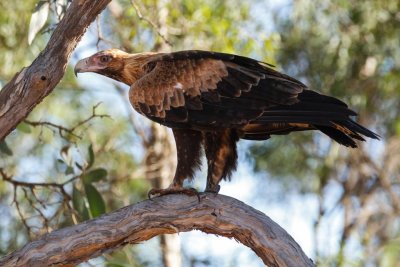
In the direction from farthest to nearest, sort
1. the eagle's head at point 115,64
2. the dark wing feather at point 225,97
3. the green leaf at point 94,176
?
the green leaf at point 94,176 → the eagle's head at point 115,64 → the dark wing feather at point 225,97

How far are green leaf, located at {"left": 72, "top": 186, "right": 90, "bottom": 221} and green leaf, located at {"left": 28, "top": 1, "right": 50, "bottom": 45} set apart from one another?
4.94 feet

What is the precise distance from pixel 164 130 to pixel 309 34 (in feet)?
10.4

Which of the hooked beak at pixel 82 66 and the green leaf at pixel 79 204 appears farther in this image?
the green leaf at pixel 79 204

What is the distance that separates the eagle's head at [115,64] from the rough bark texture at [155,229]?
1302 millimetres

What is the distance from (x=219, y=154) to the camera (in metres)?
6.36

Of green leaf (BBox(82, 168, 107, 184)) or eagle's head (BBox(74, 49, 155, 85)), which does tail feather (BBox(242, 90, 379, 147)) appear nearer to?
eagle's head (BBox(74, 49, 155, 85))

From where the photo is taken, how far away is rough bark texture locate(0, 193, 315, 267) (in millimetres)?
5348

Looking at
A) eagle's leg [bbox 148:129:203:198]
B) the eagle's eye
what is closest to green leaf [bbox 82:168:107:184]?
the eagle's eye

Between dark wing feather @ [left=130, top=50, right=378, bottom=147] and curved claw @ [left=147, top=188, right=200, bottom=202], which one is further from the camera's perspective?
dark wing feather @ [left=130, top=50, right=378, bottom=147]

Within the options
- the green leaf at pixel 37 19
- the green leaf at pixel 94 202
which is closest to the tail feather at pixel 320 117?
the green leaf at pixel 37 19

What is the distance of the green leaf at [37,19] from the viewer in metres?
6.75

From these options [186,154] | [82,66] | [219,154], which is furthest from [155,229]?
[82,66]

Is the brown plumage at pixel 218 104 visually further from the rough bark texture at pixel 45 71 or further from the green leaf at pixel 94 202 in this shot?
the green leaf at pixel 94 202

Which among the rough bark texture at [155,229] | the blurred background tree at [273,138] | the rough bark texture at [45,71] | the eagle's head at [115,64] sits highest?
the blurred background tree at [273,138]
